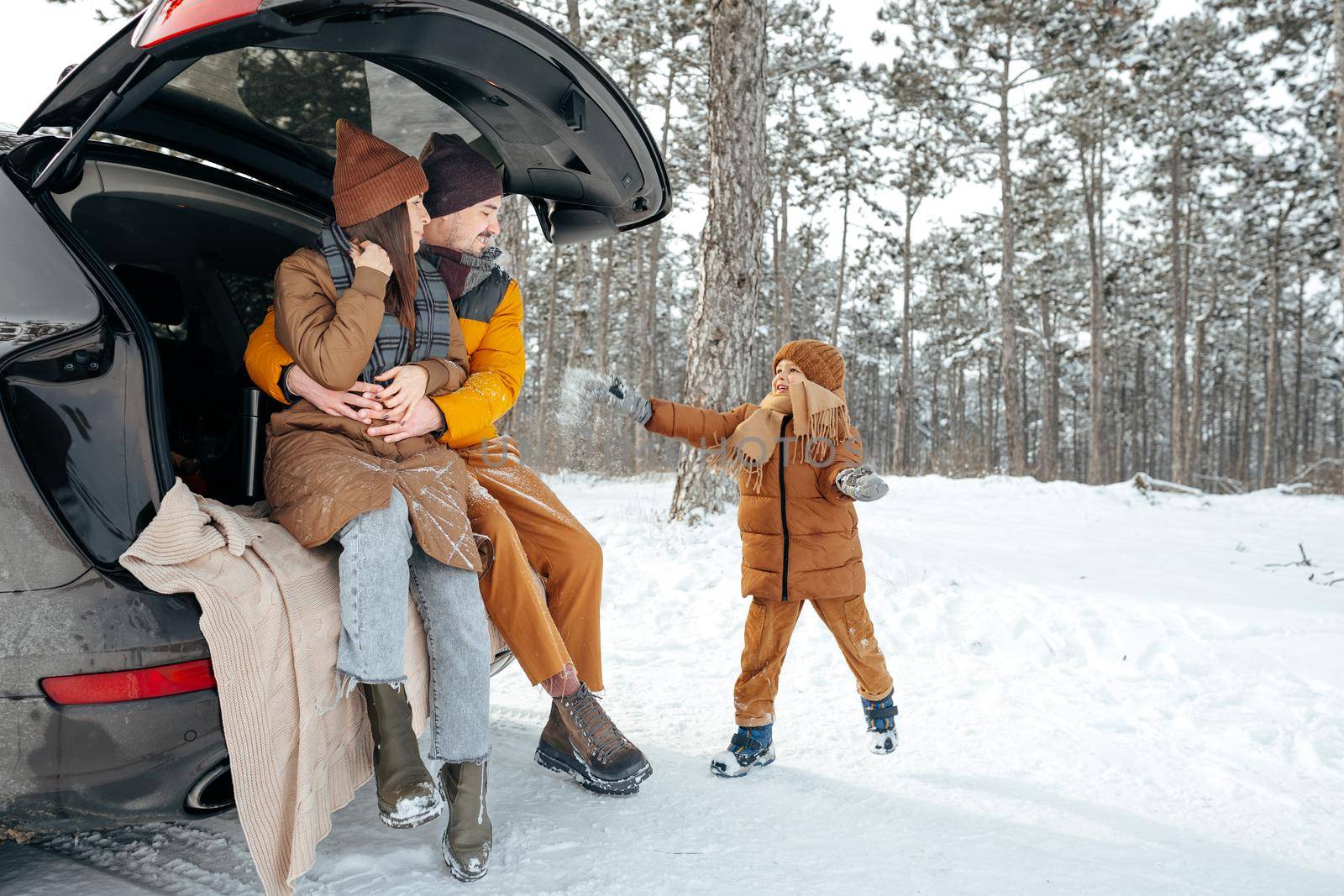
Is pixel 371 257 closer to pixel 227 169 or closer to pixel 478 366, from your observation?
pixel 478 366

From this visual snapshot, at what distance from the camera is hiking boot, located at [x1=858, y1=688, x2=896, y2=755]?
3084mm

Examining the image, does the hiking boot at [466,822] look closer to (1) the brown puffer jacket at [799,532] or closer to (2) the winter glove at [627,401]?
(1) the brown puffer jacket at [799,532]

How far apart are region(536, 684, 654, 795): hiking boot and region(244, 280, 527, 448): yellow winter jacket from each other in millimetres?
899

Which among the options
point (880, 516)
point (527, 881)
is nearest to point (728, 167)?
point (880, 516)

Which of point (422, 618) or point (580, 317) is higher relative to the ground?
point (580, 317)

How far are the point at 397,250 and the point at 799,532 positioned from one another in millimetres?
1685

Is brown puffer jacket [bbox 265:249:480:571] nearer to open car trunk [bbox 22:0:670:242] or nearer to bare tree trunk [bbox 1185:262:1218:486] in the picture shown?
open car trunk [bbox 22:0:670:242]

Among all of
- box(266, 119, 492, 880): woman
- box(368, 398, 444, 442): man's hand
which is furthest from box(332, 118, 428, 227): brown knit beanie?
box(368, 398, 444, 442): man's hand

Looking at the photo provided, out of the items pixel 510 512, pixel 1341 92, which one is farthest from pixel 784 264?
pixel 510 512

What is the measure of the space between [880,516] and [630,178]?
723cm

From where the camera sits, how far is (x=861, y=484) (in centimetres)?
290

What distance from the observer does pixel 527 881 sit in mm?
2115

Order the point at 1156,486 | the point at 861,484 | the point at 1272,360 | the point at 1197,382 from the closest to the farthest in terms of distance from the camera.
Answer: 1. the point at 861,484
2. the point at 1156,486
3. the point at 1197,382
4. the point at 1272,360

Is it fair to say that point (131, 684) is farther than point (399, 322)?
No
